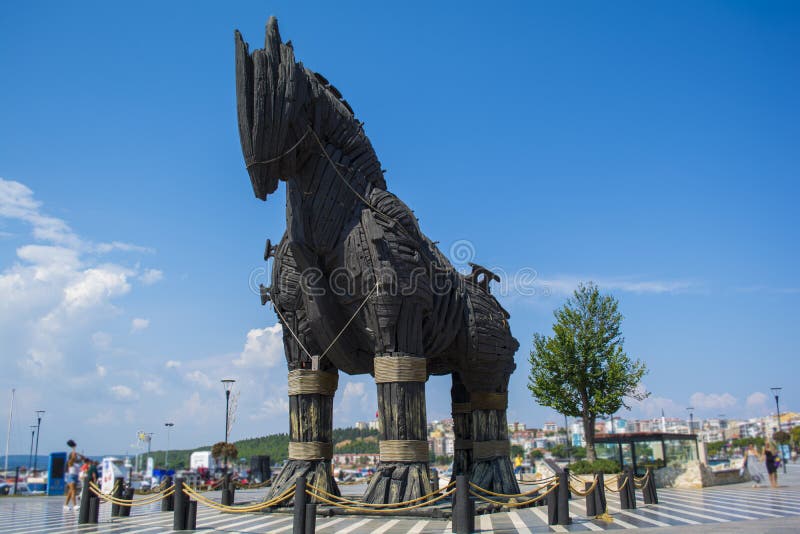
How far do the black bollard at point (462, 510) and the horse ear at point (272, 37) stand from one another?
6494 mm

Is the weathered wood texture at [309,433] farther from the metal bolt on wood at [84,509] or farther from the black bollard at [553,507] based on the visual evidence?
the black bollard at [553,507]

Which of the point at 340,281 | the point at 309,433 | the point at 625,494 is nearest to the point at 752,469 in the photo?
the point at 625,494

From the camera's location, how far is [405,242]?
10.1m

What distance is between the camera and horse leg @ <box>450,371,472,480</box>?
1248cm

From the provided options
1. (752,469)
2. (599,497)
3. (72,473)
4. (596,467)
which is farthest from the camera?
(752,469)

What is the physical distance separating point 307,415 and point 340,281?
2416 millimetres

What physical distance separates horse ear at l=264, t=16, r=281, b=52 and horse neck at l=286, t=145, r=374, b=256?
165 cm

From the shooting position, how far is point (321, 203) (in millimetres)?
9945

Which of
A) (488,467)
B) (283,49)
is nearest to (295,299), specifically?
(283,49)

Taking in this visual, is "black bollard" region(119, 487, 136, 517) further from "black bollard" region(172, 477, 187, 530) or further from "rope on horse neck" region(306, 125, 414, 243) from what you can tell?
"rope on horse neck" region(306, 125, 414, 243)

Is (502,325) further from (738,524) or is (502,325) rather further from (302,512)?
(302,512)

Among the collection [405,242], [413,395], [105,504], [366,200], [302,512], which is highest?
[366,200]

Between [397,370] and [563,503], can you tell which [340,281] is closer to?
[397,370]

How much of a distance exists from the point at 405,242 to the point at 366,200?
0.90 m
